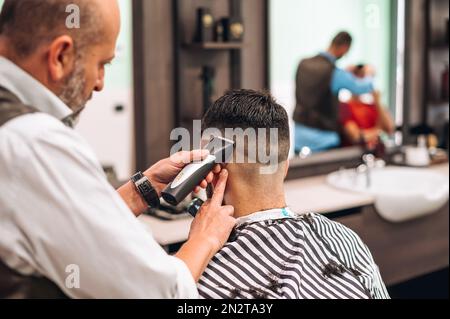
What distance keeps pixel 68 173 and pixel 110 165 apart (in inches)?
69.6

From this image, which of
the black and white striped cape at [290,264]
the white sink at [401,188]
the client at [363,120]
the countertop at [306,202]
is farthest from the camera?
the client at [363,120]

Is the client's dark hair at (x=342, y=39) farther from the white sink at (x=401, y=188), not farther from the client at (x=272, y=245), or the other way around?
the client at (x=272, y=245)

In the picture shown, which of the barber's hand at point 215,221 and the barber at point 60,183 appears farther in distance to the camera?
the barber's hand at point 215,221

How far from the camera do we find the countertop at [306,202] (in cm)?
233

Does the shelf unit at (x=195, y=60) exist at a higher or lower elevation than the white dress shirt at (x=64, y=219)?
higher

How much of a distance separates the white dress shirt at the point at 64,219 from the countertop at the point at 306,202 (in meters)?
1.13

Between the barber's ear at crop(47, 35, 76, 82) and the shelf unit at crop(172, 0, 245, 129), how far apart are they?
1689mm

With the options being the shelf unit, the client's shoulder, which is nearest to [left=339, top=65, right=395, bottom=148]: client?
the shelf unit

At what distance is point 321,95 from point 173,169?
1.87 m

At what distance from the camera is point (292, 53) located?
3.25 m

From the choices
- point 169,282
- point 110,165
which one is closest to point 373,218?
point 110,165

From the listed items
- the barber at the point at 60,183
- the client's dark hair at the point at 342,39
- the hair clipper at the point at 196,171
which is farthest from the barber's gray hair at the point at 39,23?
the client's dark hair at the point at 342,39

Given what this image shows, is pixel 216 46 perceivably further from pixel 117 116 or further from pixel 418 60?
pixel 418 60
